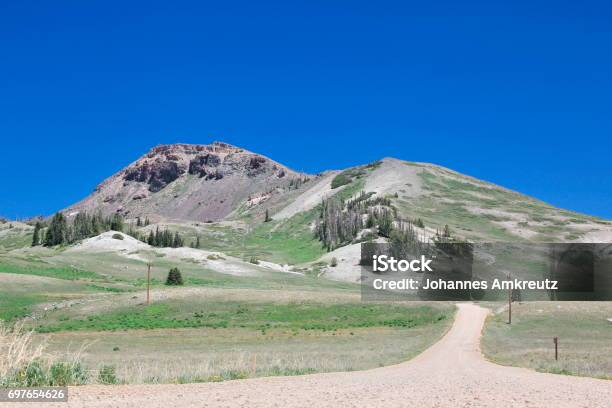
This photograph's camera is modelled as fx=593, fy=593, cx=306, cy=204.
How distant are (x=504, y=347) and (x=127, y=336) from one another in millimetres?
34545

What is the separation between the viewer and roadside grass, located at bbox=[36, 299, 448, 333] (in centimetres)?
6431

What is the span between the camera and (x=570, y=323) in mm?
60562

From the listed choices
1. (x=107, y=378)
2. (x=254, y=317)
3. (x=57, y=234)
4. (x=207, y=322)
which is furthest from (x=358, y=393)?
(x=57, y=234)

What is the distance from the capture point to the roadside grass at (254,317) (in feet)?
211

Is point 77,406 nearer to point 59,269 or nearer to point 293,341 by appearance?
point 293,341

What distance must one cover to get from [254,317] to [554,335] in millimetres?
33351

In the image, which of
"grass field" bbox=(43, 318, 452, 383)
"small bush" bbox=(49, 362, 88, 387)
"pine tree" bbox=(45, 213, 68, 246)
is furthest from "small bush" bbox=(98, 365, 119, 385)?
"pine tree" bbox=(45, 213, 68, 246)

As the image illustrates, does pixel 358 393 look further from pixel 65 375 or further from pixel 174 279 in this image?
pixel 174 279

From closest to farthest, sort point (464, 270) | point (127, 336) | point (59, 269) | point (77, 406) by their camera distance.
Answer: point (77, 406), point (127, 336), point (59, 269), point (464, 270)

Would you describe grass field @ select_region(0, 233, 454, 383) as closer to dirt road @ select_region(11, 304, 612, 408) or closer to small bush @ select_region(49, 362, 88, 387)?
dirt road @ select_region(11, 304, 612, 408)

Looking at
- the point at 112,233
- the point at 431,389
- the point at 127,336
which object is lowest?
the point at 127,336

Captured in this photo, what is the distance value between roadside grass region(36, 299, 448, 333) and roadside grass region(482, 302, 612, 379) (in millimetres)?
10249

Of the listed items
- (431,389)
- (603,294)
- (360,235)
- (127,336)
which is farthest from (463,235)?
(431,389)

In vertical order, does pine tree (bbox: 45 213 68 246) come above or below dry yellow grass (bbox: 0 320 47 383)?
above
